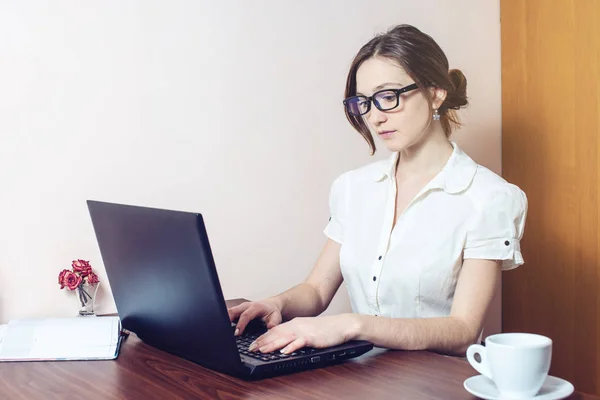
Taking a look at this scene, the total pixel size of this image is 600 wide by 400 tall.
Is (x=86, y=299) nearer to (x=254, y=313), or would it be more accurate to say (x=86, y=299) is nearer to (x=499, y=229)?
(x=254, y=313)

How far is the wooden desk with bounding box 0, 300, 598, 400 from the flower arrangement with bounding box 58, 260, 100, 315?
18.7 inches

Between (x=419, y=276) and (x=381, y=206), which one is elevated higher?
(x=381, y=206)

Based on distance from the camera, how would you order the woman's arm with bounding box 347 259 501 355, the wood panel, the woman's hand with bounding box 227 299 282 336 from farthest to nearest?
the wood panel, the woman's hand with bounding box 227 299 282 336, the woman's arm with bounding box 347 259 501 355

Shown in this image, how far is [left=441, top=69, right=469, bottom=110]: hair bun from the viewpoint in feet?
5.81

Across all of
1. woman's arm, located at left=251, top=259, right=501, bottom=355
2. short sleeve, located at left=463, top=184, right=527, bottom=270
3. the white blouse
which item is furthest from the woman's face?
woman's arm, located at left=251, top=259, right=501, bottom=355

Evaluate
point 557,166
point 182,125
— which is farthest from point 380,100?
point 557,166

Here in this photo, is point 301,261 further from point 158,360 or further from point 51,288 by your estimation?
point 158,360

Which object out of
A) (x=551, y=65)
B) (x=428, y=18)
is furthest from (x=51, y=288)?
(x=551, y=65)

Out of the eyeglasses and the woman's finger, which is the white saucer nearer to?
the woman's finger

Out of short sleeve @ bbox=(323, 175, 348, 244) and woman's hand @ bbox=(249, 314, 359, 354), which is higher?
short sleeve @ bbox=(323, 175, 348, 244)

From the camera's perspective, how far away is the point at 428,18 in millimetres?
2500

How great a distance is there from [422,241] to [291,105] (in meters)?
0.71

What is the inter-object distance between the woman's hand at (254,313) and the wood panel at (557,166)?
4.14ft

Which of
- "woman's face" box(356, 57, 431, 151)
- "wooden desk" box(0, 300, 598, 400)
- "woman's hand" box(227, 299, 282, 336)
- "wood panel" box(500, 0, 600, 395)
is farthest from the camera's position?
"wood panel" box(500, 0, 600, 395)
